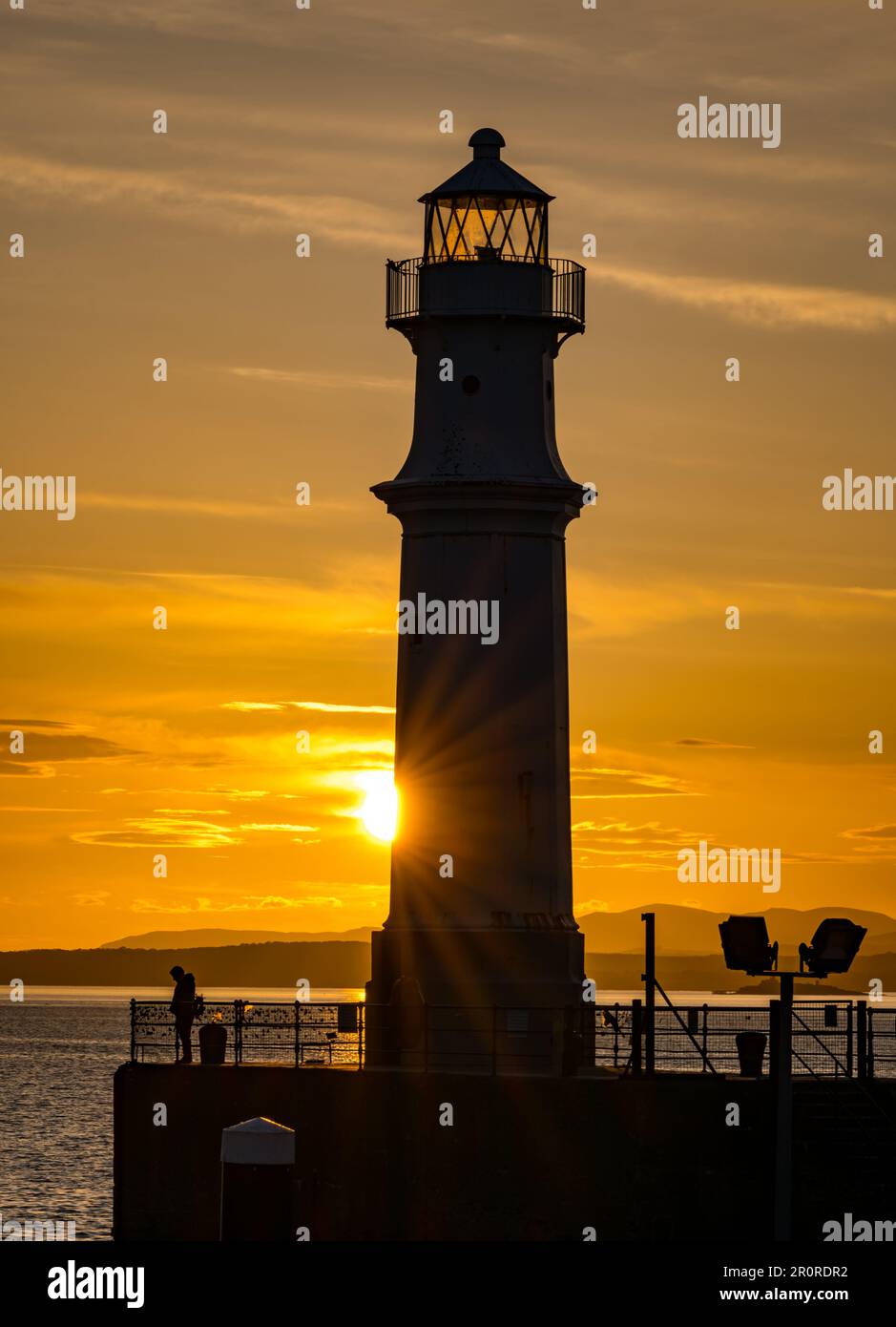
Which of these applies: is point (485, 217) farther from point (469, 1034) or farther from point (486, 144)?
point (469, 1034)

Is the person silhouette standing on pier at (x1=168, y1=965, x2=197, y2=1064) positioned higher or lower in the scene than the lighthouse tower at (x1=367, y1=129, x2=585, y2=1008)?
lower

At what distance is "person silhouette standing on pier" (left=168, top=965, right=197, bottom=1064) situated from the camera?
139 ft

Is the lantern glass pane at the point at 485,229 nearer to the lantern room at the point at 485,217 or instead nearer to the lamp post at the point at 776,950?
the lantern room at the point at 485,217

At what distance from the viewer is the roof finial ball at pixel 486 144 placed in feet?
151

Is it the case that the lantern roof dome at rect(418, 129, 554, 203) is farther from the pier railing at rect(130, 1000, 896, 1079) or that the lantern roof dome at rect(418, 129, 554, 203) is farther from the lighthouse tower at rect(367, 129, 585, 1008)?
the pier railing at rect(130, 1000, 896, 1079)

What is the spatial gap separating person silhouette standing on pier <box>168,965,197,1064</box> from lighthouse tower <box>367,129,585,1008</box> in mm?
3189

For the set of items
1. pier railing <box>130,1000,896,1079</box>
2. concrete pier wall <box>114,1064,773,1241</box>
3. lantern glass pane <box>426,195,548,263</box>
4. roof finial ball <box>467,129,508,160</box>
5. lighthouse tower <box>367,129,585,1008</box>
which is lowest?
concrete pier wall <box>114,1064,773,1241</box>

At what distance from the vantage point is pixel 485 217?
45500 millimetres

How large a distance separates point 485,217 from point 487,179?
2.13 feet

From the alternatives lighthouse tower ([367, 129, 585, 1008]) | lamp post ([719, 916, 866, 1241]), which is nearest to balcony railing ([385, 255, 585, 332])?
lighthouse tower ([367, 129, 585, 1008])

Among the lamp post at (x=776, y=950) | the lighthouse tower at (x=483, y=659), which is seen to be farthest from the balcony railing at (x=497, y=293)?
the lamp post at (x=776, y=950)

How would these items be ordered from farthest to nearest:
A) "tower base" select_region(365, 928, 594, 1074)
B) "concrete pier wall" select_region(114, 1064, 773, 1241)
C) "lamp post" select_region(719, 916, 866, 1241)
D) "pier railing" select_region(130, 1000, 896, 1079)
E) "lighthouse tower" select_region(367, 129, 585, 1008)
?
1. "lighthouse tower" select_region(367, 129, 585, 1008)
2. "tower base" select_region(365, 928, 594, 1074)
3. "pier railing" select_region(130, 1000, 896, 1079)
4. "concrete pier wall" select_region(114, 1064, 773, 1241)
5. "lamp post" select_region(719, 916, 866, 1241)

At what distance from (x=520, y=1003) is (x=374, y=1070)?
444 centimetres
